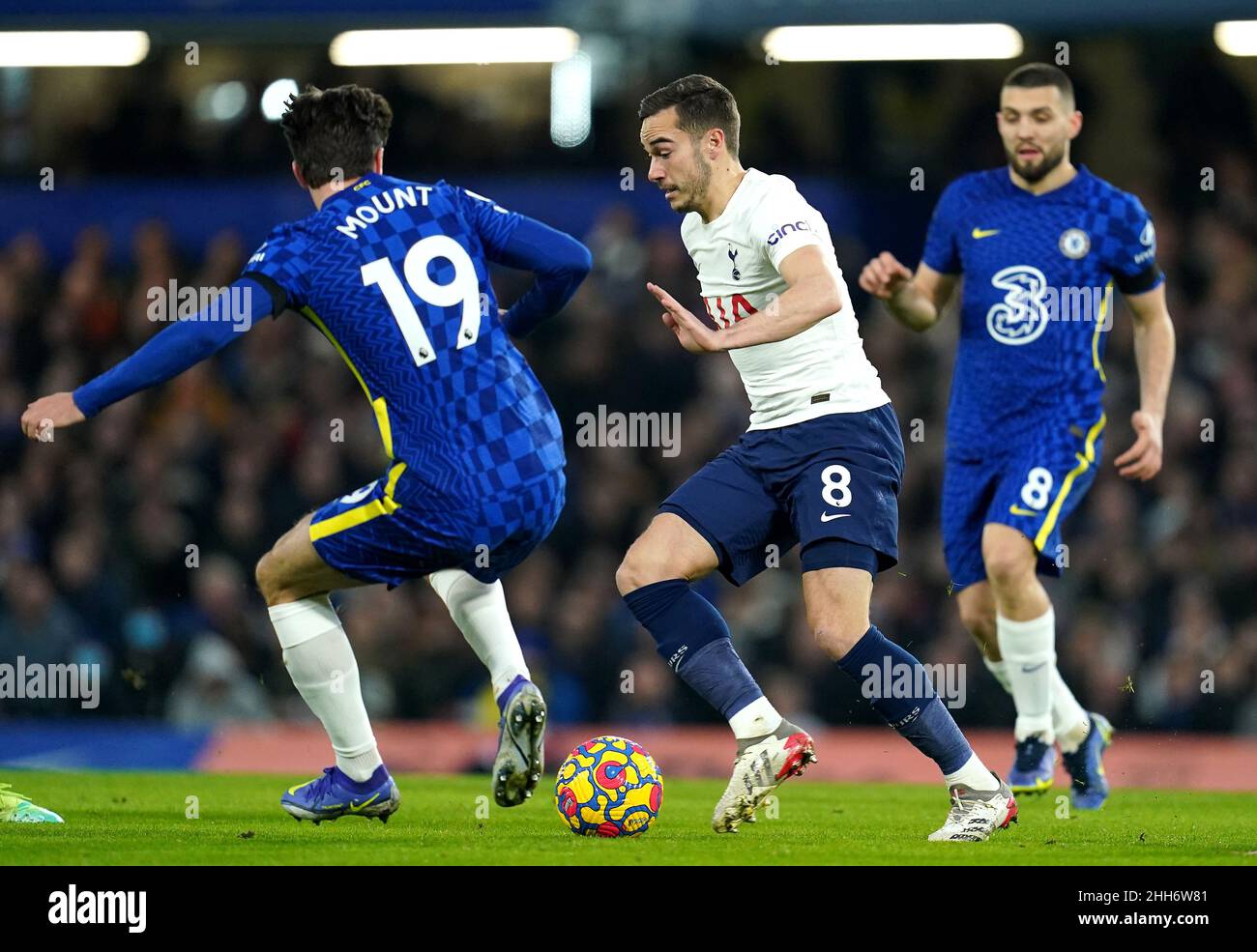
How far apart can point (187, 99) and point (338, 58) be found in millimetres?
1276

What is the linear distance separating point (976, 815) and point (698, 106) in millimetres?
2305

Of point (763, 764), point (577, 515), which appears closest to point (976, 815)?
point (763, 764)

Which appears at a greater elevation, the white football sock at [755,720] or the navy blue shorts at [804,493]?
the navy blue shorts at [804,493]

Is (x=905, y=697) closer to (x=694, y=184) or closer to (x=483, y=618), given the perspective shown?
(x=483, y=618)

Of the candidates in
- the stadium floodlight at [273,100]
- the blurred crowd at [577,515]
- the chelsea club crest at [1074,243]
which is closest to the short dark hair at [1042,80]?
the chelsea club crest at [1074,243]

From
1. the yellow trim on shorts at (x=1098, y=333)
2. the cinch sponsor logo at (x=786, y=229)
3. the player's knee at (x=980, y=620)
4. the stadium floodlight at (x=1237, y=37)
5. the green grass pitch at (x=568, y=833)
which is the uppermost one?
the stadium floodlight at (x=1237, y=37)

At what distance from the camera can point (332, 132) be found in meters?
5.70

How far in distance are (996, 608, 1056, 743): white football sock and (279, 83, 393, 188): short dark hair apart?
2.86 m

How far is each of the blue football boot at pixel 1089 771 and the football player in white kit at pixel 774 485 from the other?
1.56 m

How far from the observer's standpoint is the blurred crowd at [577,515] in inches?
429
